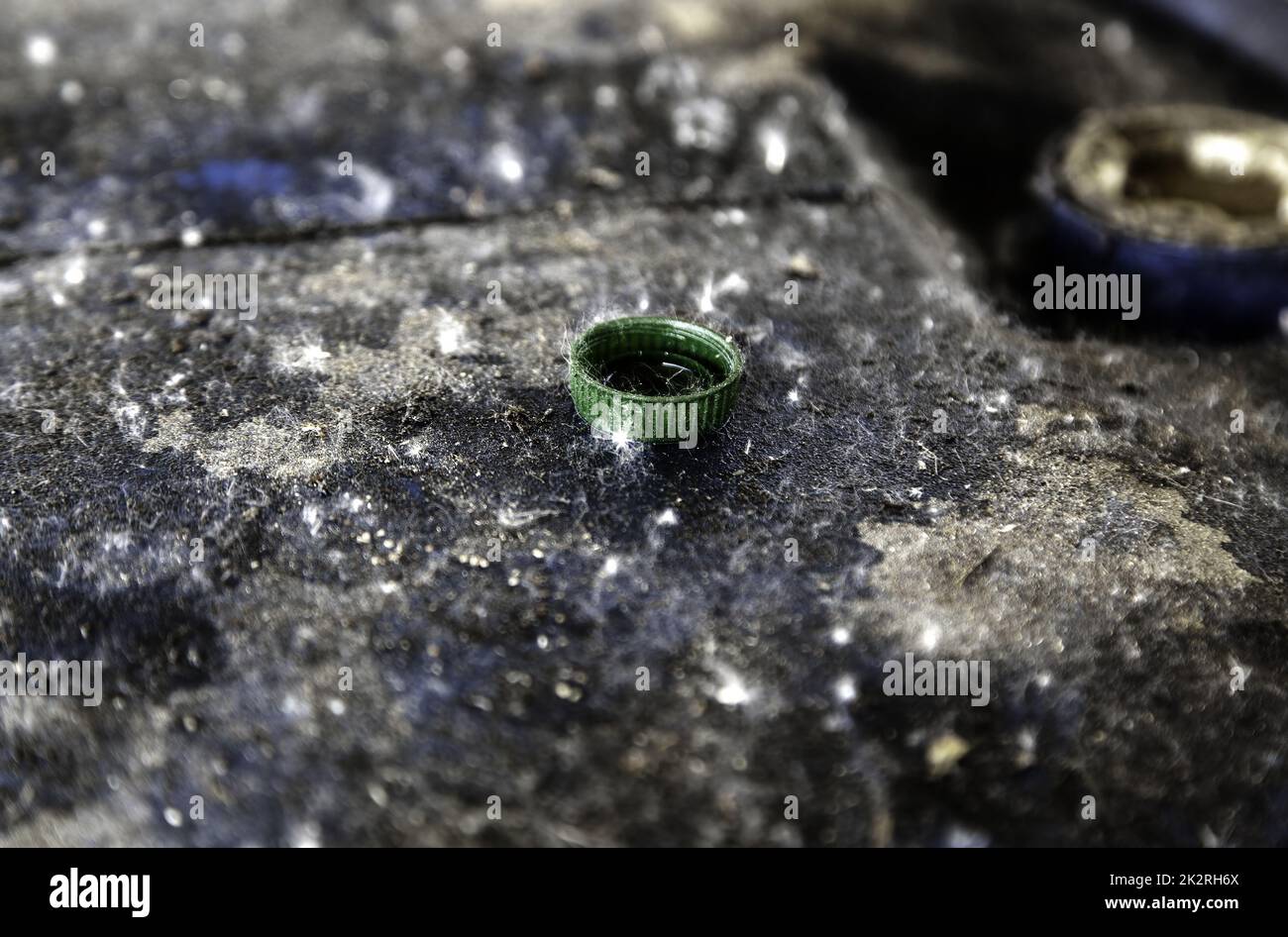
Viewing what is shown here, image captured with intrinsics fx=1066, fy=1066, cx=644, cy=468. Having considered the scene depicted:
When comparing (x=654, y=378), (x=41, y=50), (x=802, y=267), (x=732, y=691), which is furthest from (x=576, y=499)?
(x=41, y=50)

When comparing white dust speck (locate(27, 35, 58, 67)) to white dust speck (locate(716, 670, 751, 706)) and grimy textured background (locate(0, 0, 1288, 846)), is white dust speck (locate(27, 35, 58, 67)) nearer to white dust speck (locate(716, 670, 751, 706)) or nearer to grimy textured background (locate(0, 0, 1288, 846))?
grimy textured background (locate(0, 0, 1288, 846))

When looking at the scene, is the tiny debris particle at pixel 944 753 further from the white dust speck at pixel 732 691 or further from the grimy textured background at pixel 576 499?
the white dust speck at pixel 732 691

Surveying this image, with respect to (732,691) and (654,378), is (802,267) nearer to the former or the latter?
(654,378)

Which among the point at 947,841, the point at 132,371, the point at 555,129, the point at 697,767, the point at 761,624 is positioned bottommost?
the point at 947,841

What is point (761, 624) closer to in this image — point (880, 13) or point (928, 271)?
point (928, 271)

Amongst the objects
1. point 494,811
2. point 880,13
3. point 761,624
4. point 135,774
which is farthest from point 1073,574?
point 880,13

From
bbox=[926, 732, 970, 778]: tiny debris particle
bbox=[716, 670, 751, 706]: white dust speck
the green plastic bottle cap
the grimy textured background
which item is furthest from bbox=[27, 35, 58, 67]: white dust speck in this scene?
bbox=[926, 732, 970, 778]: tiny debris particle
